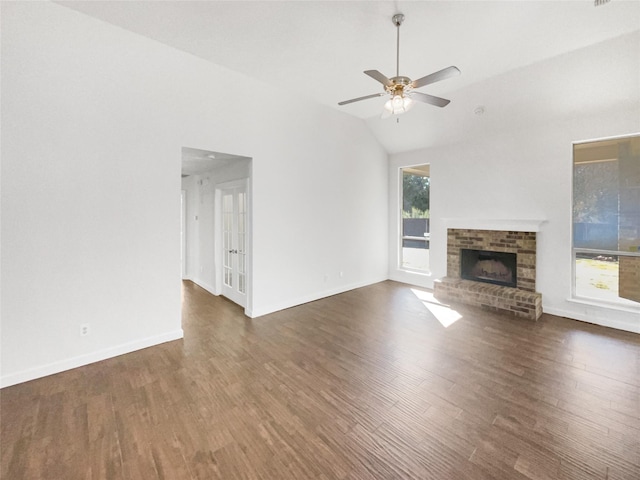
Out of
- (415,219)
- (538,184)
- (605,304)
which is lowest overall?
(605,304)

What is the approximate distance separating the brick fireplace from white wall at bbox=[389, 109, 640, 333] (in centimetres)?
17

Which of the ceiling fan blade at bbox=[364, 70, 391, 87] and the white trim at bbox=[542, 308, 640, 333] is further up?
the ceiling fan blade at bbox=[364, 70, 391, 87]

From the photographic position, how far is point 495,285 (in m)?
4.91

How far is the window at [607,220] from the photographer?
3766mm

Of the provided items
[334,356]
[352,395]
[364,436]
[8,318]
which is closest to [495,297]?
[334,356]

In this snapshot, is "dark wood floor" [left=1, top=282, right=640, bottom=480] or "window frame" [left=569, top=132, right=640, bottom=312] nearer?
"dark wood floor" [left=1, top=282, right=640, bottom=480]

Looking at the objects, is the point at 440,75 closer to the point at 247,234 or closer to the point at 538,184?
the point at 247,234

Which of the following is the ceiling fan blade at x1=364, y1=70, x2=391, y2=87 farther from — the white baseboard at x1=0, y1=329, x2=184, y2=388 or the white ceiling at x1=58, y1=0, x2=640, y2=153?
the white baseboard at x1=0, y1=329, x2=184, y2=388

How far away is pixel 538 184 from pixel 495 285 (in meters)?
1.79

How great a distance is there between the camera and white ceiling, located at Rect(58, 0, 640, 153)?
2580 mm


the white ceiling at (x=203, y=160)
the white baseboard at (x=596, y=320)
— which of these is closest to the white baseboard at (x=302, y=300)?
the white ceiling at (x=203, y=160)

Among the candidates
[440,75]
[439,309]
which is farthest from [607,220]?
[440,75]

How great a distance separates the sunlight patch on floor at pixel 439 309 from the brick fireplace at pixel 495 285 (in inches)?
8.9

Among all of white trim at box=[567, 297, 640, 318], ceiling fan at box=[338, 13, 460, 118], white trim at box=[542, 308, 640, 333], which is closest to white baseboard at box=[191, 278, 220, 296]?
ceiling fan at box=[338, 13, 460, 118]
